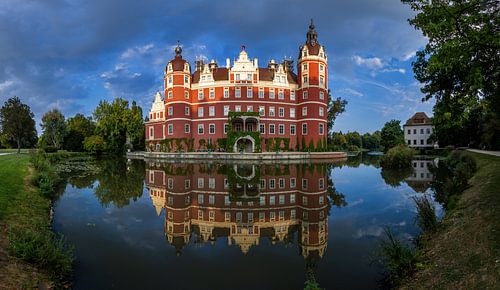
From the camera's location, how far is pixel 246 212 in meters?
11.3

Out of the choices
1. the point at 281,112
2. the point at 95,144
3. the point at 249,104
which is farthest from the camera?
the point at 95,144

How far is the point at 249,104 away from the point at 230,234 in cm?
3905

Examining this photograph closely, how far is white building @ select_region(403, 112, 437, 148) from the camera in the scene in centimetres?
7091

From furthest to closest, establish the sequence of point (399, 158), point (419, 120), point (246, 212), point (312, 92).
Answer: point (419, 120), point (312, 92), point (399, 158), point (246, 212)

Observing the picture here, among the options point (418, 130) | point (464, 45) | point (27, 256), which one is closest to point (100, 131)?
point (27, 256)

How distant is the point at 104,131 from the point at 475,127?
211 ft

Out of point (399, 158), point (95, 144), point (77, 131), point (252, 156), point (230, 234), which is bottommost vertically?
point (230, 234)

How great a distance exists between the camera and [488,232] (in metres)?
6.12

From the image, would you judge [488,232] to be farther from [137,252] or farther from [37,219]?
[37,219]

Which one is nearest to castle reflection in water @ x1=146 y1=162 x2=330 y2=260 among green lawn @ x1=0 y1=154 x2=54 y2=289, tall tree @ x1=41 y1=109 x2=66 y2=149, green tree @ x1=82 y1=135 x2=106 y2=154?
green lawn @ x1=0 y1=154 x2=54 y2=289

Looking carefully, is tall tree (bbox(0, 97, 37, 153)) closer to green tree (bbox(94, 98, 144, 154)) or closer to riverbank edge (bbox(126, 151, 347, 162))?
riverbank edge (bbox(126, 151, 347, 162))

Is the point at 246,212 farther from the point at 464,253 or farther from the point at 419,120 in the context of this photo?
the point at 419,120

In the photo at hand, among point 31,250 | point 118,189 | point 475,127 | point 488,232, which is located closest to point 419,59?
point 488,232

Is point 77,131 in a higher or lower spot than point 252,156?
higher
